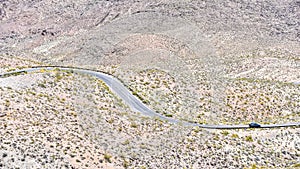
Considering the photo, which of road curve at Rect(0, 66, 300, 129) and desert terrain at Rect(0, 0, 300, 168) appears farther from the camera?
road curve at Rect(0, 66, 300, 129)

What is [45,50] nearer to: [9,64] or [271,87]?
[9,64]

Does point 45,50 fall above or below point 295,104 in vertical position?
below

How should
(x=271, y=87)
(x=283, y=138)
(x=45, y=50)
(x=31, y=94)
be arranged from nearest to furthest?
1. (x=31, y=94)
2. (x=283, y=138)
3. (x=271, y=87)
4. (x=45, y=50)

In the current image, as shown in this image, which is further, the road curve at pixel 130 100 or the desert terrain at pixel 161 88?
the road curve at pixel 130 100

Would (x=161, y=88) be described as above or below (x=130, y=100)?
above

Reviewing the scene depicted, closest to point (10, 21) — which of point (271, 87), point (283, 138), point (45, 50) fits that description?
point (45, 50)

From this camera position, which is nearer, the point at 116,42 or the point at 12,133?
the point at 12,133

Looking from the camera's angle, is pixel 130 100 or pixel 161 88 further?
pixel 161 88

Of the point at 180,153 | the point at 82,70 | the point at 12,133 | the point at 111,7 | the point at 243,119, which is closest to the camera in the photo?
the point at 12,133
